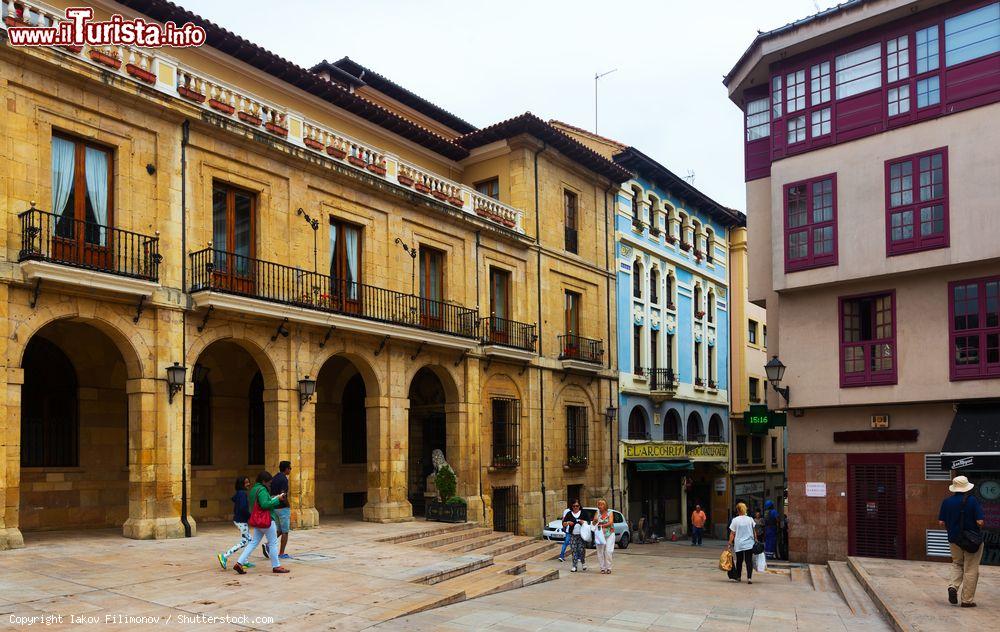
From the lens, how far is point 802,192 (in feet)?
71.1

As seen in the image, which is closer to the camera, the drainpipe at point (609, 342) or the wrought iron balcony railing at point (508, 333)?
the wrought iron balcony railing at point (508, 333)

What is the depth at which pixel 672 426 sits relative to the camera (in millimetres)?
37406

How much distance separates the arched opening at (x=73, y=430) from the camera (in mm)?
17594

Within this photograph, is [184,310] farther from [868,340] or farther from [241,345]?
[868,340]

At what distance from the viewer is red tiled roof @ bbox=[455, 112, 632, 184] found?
91.6 ft

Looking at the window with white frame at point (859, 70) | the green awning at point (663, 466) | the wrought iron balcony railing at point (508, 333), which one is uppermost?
the window with white frame at point (859, 70)

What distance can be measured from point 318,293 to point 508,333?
827cm

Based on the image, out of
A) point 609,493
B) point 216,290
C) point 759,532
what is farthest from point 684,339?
point 216,290

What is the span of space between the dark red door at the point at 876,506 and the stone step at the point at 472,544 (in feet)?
28.2

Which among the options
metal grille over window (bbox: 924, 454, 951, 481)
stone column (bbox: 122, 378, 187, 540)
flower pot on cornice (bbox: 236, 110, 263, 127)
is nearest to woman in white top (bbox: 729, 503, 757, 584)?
metal grille over window (bbox: 924, 454, 951, 481)

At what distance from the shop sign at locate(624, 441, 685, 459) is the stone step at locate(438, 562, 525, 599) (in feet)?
56.7

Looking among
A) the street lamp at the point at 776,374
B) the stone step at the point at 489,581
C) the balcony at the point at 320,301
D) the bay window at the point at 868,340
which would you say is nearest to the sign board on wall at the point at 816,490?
the street lamp at the point at 776,374

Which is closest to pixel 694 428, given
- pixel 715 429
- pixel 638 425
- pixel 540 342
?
pixel 715 429

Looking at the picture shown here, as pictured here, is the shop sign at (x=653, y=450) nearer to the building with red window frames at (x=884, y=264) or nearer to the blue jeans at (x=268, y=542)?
the building with red window frames at (x=884, y=264)
